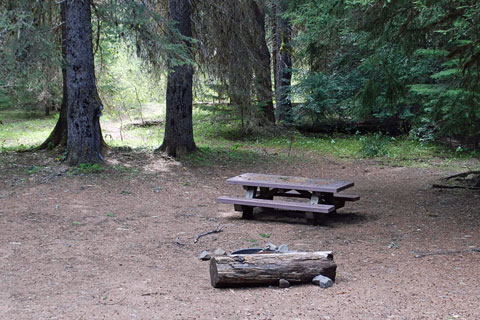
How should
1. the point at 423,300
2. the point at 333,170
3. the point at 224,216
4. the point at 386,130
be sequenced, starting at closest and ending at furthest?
the point at 423,300 < the point at 224,216 < the point at 333,170 < the point at 386,130

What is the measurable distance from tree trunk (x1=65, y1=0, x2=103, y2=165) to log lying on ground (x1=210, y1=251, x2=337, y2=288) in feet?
22.3

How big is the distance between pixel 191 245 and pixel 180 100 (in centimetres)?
662

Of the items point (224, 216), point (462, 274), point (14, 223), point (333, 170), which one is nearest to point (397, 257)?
point (462, 274)

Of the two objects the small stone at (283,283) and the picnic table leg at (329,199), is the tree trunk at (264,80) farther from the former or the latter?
the small stone at (283,283)

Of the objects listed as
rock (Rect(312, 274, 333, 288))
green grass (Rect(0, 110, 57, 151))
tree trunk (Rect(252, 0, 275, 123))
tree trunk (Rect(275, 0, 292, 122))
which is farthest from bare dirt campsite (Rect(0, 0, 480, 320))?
tree trunk (Rect(275, 0, 292, 122))

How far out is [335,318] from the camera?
13.3 ft

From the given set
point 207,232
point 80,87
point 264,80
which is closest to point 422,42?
point 207,232

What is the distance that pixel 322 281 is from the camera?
491cm

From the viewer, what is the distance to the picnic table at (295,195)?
25.5ft

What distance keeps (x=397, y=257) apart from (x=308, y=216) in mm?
2021

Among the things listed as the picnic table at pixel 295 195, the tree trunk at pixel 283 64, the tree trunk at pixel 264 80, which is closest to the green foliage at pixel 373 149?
the tree trunk at pixel 264 80

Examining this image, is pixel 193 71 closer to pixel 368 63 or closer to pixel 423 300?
pixel 368 63

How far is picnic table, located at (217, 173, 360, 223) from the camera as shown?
25.5 ft

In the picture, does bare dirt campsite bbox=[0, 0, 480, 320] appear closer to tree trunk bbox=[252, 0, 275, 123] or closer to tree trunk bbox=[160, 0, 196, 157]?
tree trunk bbox=[160, 0, 196, 157]
